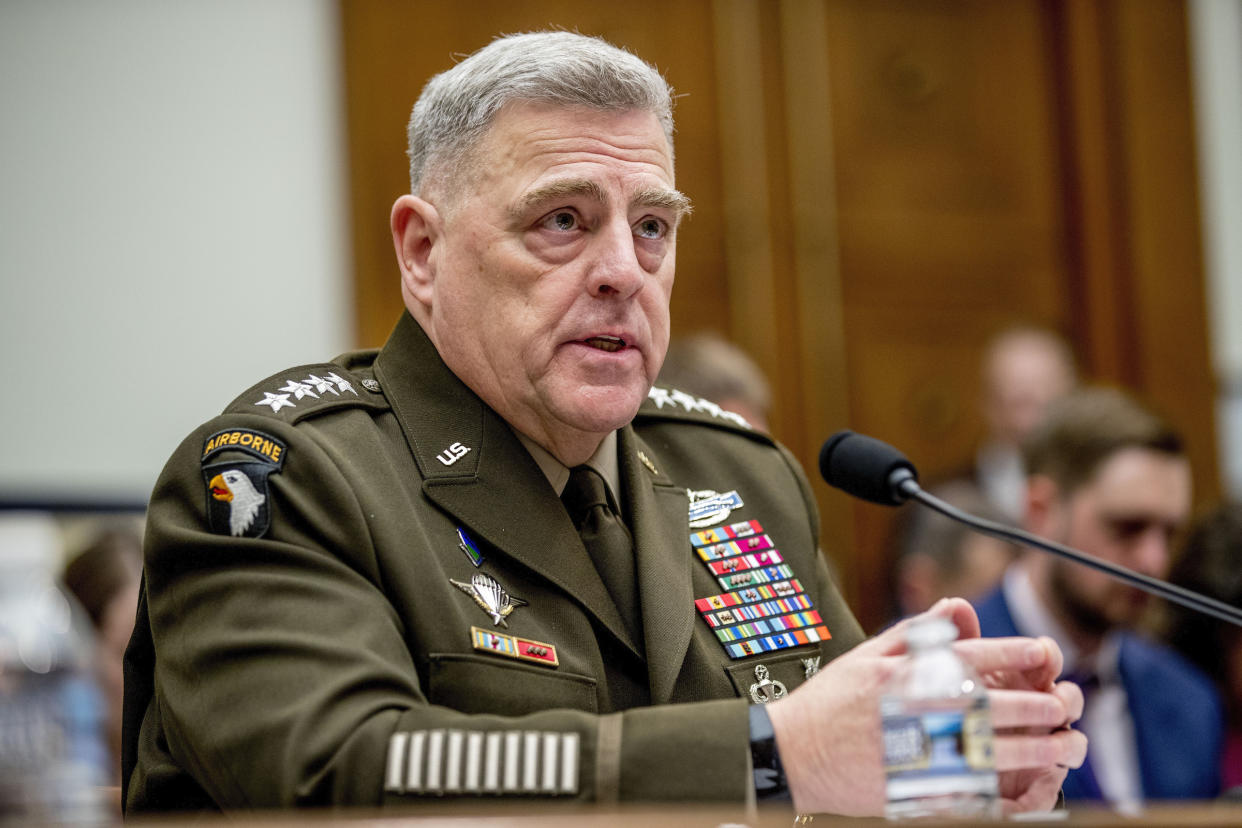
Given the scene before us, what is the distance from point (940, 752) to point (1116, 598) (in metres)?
2.27

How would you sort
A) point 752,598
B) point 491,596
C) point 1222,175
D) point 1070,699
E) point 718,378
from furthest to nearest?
point 1222,175
point 718,378
point 752,598
point 491,596
point 1070,699

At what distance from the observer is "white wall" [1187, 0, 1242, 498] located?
5.39 metres

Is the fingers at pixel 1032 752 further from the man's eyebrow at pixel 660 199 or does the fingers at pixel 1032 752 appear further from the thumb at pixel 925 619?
the man's eyebrow at pixel 660 199

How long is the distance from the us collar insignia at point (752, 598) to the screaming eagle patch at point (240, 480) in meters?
0.55

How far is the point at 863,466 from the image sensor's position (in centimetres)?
180

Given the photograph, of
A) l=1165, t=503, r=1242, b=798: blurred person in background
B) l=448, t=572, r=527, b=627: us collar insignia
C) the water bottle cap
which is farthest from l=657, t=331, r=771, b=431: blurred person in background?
the water bottle cap

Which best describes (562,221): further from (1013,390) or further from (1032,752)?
(1013,390)

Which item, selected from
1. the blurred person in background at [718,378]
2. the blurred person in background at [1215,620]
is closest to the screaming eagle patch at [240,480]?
the blurred person in background at [718,378]

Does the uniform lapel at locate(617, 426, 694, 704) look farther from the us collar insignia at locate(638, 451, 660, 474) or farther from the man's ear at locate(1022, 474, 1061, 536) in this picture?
the man's ear at locate(1022, 474, 1061, 536)

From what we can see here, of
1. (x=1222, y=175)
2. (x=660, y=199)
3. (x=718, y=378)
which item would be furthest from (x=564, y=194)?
(x=1222, y=175)

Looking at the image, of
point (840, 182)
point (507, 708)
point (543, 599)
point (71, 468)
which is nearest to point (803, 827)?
point (507, 708)

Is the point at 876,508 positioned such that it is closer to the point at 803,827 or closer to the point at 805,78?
the point at 805,78

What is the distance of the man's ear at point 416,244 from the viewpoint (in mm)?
1896

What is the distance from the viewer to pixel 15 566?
3.60 metres
